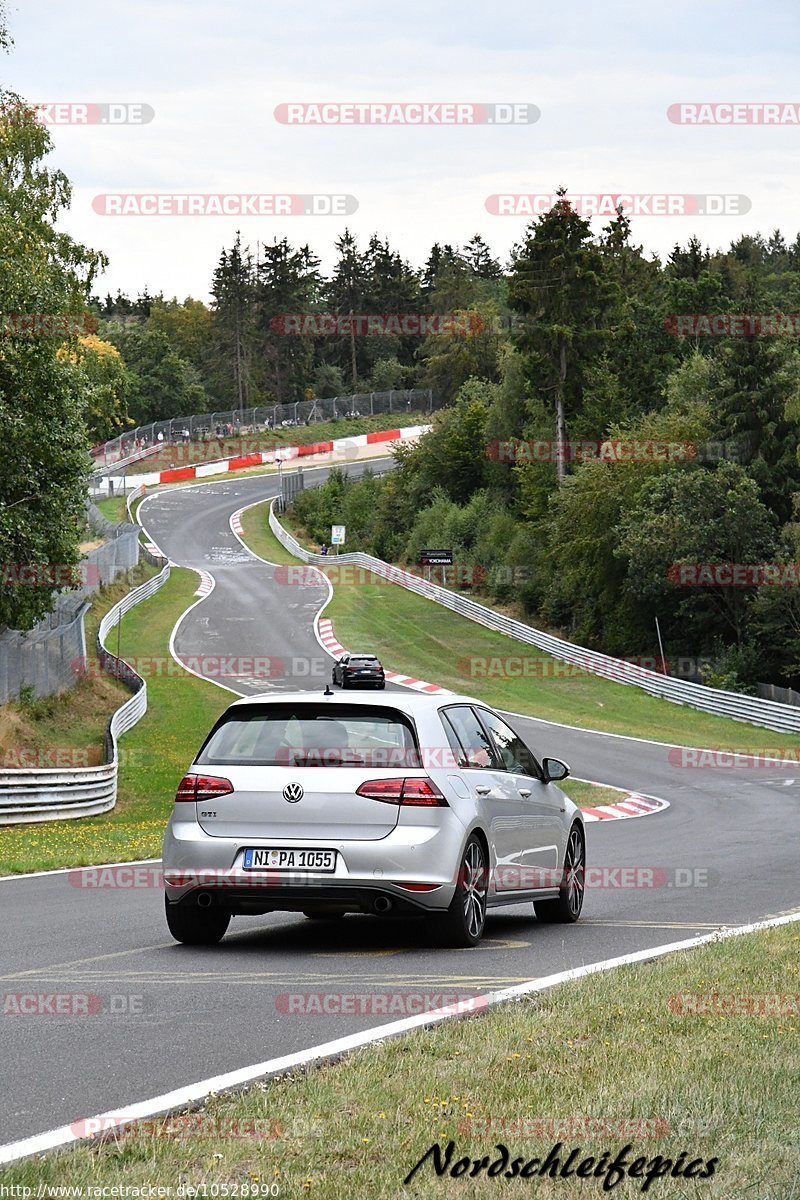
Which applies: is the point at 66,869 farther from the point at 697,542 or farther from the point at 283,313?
the point at 283,313

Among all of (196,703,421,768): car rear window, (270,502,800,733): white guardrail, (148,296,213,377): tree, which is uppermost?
(148,296,213,377): tree

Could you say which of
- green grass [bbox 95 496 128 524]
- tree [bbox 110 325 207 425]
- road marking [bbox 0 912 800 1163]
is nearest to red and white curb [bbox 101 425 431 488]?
green grass [bbox 95 496 128 524]

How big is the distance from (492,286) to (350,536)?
74509 millimetres

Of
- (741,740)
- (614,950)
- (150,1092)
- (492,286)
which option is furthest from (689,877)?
(492,286)

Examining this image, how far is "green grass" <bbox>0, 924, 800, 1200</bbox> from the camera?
4570 mm

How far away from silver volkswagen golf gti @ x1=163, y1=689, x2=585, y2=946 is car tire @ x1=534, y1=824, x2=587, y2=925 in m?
1.70

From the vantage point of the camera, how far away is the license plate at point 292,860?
964cm

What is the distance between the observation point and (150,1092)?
19.3 ft

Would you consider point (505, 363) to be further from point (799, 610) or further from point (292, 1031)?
point (292, 1031)

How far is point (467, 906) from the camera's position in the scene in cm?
1009

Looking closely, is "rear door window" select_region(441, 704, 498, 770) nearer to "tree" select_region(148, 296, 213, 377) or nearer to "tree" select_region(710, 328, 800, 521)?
"tree" select_region(710, 328, 800, 521)

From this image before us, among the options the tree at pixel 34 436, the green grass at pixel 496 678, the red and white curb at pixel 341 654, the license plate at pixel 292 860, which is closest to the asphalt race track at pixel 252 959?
the license plate at pixel 292 860

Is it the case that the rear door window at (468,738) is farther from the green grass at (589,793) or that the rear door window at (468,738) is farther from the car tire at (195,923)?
the green grass at (589,793)

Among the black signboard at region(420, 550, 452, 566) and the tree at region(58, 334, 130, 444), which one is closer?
the tree at region(58, 334, 130, 444)
